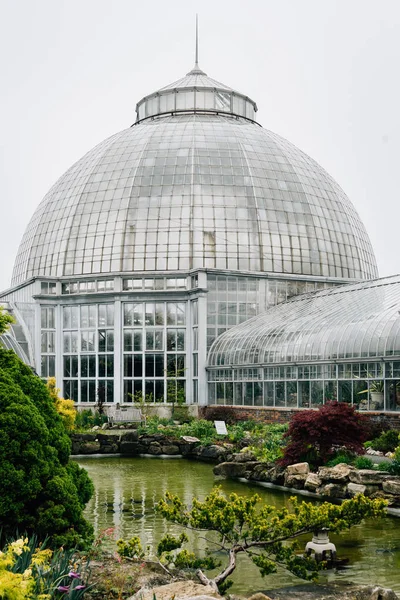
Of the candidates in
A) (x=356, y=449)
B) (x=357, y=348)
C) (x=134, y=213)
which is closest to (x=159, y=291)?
(x=134, y=213)

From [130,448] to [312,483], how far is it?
14.5 metres

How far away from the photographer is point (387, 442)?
27.9 meters

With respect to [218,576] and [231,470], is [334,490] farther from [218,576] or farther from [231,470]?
[218,576]

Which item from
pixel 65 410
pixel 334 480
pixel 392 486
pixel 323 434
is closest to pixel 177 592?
pixel 392 486

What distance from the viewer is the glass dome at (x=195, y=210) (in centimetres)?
5122

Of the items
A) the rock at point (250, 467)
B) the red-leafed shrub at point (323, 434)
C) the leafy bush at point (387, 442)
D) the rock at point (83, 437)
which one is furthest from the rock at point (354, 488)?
the rock at point (83, 437)

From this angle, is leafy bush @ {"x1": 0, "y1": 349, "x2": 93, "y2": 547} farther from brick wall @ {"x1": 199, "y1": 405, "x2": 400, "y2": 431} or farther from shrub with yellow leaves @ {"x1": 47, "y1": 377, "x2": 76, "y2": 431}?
brick wall @ {"x1": 199, "y1": 405, "x2": 400, "y2": 431}

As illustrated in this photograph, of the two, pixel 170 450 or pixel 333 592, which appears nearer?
pixel 333 592

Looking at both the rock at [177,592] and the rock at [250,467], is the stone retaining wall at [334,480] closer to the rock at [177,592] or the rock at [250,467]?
the rock at [250,467]

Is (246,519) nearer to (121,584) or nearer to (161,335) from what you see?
(121,584)

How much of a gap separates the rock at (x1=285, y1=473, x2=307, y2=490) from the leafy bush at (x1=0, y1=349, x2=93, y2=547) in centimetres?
1098

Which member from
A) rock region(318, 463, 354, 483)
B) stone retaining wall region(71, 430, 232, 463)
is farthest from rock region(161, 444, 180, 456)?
rock region(318, 463, 354, 483)

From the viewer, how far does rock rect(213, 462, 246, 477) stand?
2633 cm

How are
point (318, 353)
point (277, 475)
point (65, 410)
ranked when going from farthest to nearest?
point (318, 353) < point (65, 410) < point (277, 475)
